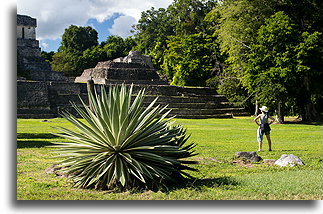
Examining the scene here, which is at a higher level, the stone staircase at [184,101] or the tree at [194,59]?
the tree at [194,59]

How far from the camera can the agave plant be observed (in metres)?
5.27

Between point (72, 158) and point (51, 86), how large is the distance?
90.6 ft

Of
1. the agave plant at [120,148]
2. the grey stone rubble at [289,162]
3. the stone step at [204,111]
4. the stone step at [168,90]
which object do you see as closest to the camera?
the agave plant at [120,148]

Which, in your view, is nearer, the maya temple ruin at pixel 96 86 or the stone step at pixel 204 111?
the maya temple ruin at pixel 96 86

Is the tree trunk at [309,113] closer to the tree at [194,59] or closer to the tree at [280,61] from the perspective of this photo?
the tree at [280,61]

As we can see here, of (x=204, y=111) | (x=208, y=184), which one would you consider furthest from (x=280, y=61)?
(x=208, y=184)

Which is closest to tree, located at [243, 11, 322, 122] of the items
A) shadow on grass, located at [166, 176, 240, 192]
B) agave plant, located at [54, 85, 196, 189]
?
shadow on grass, located at [166, 176, 240, 192]

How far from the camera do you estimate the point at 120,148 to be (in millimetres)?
5328

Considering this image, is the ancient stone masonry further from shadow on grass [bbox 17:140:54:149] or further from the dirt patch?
the dirt patch

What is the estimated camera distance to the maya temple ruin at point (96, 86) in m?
28.9

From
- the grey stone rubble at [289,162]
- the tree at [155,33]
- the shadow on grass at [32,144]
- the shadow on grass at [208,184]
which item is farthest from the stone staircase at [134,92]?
the shadow on grass at [208,184]

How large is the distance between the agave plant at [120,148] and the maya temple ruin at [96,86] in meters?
19.8

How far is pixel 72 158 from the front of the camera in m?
5.43

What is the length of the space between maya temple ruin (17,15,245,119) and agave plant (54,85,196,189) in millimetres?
19795
